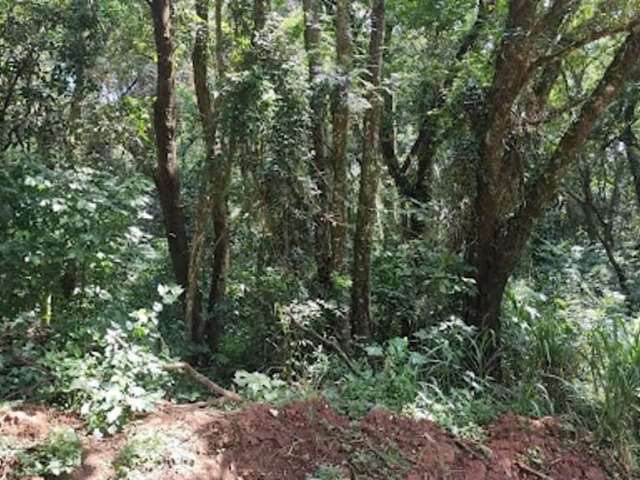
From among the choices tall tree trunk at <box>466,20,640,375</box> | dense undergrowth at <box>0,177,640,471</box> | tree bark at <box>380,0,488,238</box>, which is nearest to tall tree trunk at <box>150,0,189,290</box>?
dense undergrowth at <box>0,177,640,471</box>

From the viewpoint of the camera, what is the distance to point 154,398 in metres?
3.73

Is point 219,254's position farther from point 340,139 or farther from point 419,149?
point 419,149

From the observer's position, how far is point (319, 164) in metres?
6.27

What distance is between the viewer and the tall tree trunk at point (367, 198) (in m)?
5.97

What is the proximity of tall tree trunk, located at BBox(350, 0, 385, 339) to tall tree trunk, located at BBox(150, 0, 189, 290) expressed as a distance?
1.73m

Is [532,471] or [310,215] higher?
[310,215]

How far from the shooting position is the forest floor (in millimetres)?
3242

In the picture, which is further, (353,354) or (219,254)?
(219,254)

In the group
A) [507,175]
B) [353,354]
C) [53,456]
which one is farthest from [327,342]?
[53,456]

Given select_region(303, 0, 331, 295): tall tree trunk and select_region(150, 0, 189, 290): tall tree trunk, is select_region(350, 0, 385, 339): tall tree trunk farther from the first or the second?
select_region(150, 0, 189, 290): tall tree trunk

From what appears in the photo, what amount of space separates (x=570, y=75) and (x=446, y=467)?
9.23 meters

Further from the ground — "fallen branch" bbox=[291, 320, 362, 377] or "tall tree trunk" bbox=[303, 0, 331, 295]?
"tall tree trunk" bbox=[303, 0, 331, 295]

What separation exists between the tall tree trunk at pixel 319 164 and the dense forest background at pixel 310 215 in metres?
0.03

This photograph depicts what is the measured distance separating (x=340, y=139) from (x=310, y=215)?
2.66 ft
